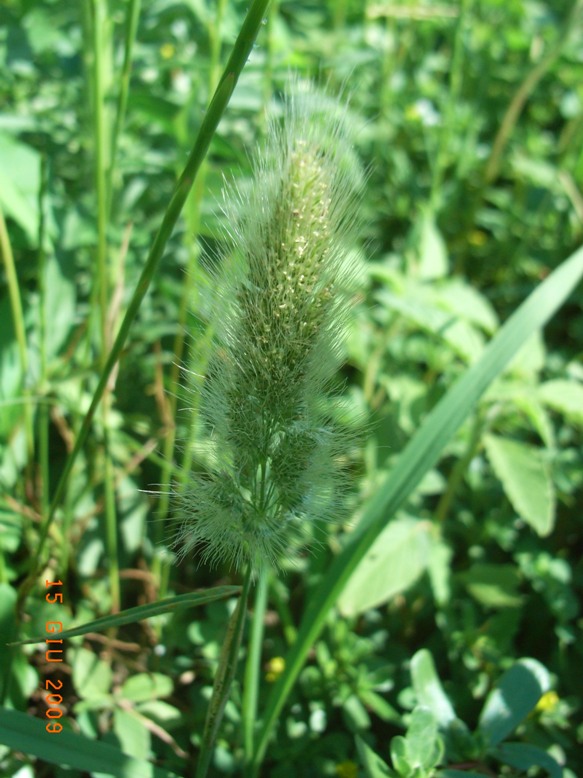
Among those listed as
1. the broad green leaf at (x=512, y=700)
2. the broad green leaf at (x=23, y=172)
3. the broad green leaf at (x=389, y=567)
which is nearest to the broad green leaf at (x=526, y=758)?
the broad green leaf at (x=512, y=700)

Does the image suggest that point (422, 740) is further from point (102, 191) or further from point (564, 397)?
point (102, 191)

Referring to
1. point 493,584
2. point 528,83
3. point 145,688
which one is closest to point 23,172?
point 145,688

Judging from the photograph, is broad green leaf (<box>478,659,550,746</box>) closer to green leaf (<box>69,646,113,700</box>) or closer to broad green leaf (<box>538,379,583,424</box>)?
broad green leaf (<box>538,379,583,424</box>)

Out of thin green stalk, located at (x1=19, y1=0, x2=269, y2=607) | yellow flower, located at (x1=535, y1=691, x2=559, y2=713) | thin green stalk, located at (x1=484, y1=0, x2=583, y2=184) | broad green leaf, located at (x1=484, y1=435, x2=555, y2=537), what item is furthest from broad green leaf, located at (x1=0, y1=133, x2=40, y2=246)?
thin green stalk, located at (x1=484, y1=0, x2=583, y2=184)

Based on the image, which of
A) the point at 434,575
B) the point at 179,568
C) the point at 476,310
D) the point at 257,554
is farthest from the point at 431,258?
the point at 257,554

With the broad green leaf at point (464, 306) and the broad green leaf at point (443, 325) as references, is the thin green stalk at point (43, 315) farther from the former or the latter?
the broad green leaf at point (464, 306)

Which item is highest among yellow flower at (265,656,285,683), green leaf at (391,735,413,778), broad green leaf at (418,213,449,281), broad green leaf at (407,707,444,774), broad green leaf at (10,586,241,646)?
broad green leaf at (418,213,449,281)
